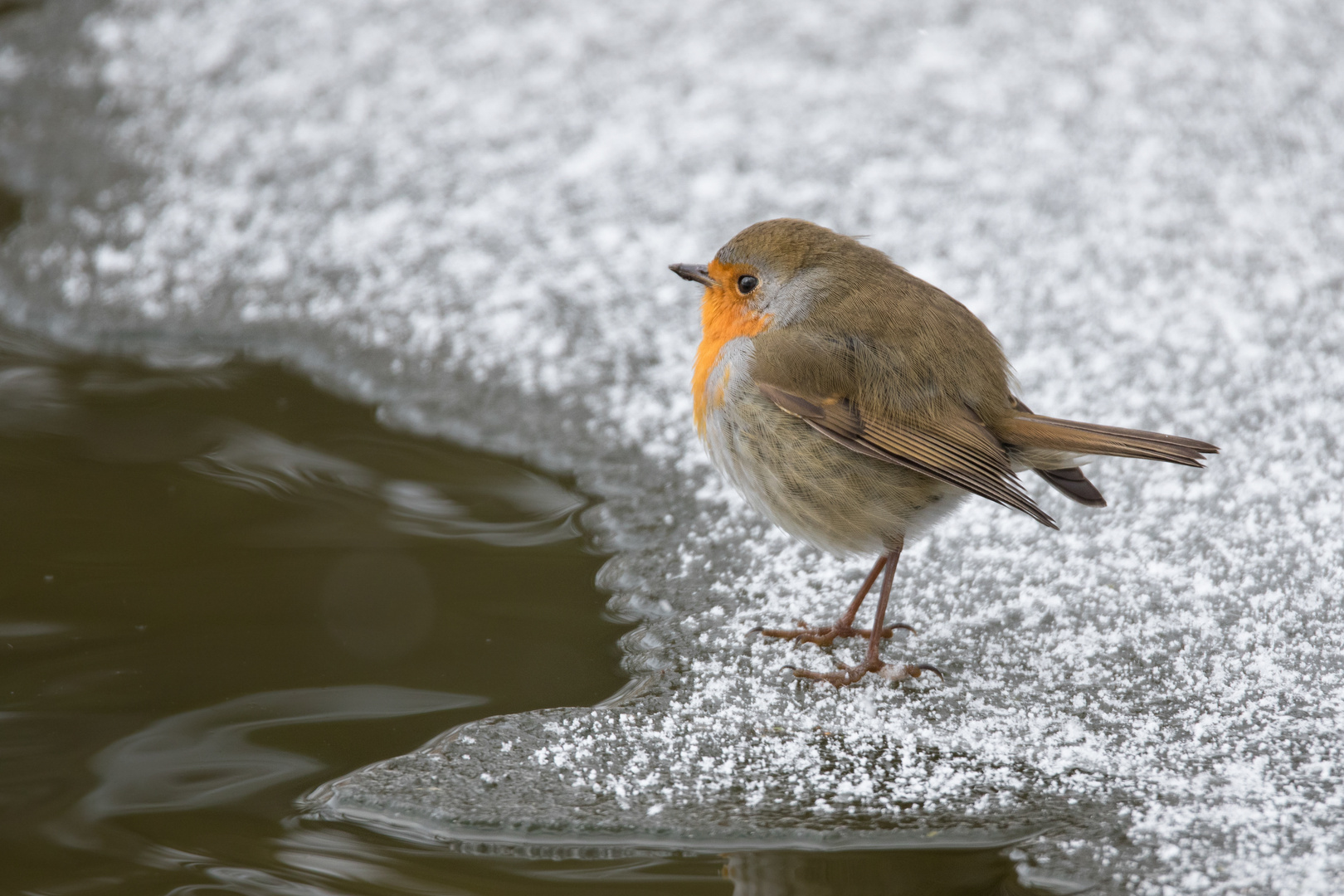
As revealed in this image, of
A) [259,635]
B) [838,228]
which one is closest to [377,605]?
[259,635]

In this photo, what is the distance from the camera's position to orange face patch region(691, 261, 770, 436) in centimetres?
287

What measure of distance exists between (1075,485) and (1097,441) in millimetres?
294

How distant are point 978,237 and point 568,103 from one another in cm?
173

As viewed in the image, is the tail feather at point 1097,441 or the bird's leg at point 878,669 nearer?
the tail feather at point 1097,441

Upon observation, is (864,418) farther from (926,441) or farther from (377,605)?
(377,605)

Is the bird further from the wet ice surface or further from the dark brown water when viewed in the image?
the dark brown water

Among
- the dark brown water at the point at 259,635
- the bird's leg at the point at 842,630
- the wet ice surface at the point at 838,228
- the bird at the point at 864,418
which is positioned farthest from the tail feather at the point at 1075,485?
the dark brown water at the point at 259,635

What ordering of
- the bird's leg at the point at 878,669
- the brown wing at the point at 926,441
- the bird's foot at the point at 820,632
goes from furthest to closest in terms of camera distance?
the bird's foot at the point at 820,632, the bird's leg at the point at 878,669, the brown wing at the point at 926,441

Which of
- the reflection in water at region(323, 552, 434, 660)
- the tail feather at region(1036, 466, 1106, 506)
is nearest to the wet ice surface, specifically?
the tail feather at region(1036, 466, 1106, 506)

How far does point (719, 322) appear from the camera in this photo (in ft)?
9.80

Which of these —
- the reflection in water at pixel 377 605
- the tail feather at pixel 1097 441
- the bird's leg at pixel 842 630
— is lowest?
the reflection in water at pixel 377 605

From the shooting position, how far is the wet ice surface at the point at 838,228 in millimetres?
2400

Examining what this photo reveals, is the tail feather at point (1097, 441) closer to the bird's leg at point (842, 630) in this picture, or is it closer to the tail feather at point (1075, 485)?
the tail feather at point (1075, 485)

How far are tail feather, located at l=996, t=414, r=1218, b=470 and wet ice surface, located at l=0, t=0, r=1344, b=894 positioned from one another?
504mm
